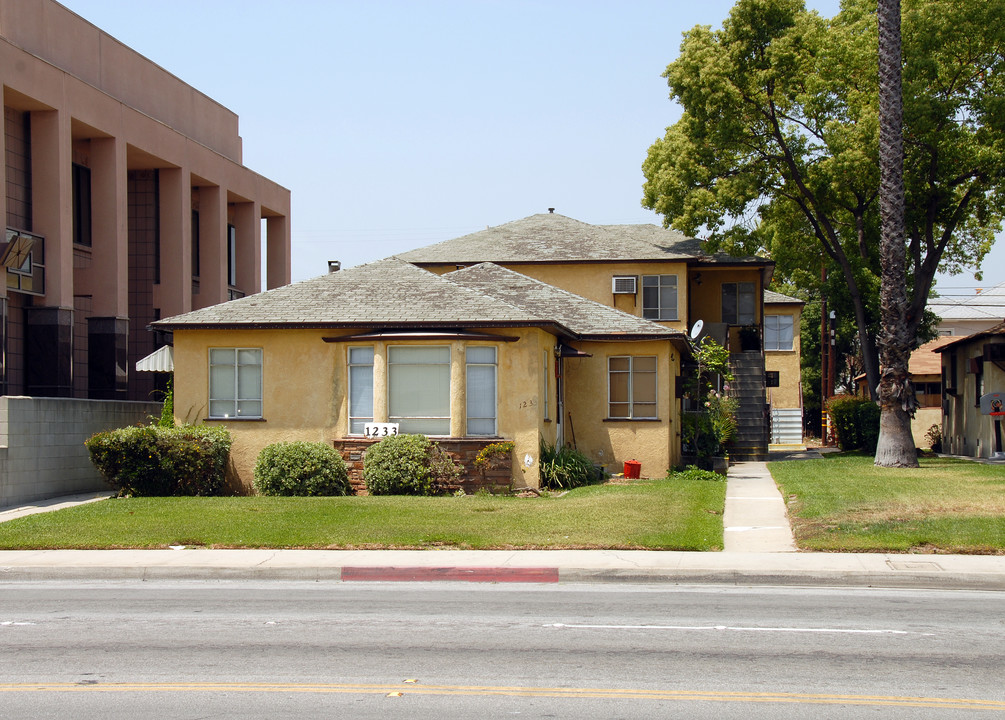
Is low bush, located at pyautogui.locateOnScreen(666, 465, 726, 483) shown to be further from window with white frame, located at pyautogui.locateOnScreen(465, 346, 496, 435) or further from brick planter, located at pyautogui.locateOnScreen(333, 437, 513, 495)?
window with white frame, located at pyautogui.locateOnScreen(465, 346, 496, 435)

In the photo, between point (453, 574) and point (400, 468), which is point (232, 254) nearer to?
point (400, 468)

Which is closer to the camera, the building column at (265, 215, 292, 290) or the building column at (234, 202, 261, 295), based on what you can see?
the building column at (234, 202, 261, 295)

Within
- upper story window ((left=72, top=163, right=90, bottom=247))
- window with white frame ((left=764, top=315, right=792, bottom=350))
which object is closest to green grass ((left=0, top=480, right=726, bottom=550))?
upper story window ((left=72, top=163, right=90, bottom=247))

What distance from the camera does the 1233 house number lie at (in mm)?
22031

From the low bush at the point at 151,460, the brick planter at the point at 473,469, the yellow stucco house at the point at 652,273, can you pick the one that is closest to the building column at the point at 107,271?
the yellow stucco house at the point at 652,273

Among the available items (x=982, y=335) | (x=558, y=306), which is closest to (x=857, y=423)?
(x=982, y=335)

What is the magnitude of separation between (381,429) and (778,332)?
1398 inches

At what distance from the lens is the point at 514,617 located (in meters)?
10.6

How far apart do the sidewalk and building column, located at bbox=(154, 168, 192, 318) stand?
19701mm

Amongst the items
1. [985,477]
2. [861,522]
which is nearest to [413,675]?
[861,522]

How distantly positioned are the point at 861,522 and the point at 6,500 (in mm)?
15303

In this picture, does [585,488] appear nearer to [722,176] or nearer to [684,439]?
[684,439]

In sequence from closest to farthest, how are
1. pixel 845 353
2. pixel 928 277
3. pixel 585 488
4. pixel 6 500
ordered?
pixel 6 500 < pixel 585 488 < pixel 928 277 < pixel 845 353

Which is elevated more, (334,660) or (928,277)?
(928,277)
